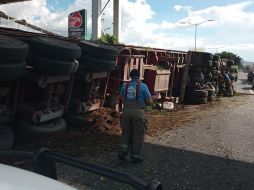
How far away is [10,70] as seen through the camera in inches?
292

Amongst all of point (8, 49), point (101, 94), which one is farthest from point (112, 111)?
point (8, 49)

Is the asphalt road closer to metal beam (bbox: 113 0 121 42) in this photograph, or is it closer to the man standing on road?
the man standing on road

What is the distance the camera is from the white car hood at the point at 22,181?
2336 mm

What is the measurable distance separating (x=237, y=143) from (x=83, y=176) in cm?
474

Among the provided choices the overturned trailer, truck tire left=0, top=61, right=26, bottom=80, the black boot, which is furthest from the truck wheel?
the overturned trailer

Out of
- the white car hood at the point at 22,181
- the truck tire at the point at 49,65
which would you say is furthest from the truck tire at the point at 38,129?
the white car hood at the point at 22,181

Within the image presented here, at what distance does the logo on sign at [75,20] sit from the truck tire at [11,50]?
27248 mm

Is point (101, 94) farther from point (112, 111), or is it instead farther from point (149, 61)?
point (149, 61)

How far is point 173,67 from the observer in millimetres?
16594

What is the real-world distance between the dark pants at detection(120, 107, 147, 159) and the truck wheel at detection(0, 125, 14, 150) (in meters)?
1.89

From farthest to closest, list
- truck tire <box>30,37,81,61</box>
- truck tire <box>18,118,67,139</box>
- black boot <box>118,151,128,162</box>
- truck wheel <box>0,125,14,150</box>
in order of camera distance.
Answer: truck tire <box>18,118,67,139</box> < truck tire <box>30,37,81,61</box> < black boot <box>118,151,128,162</box> < truck wheel <box>0,125,14,150</box>

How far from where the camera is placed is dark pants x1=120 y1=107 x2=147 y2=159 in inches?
320

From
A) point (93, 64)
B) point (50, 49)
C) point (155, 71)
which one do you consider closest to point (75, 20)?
point (155, 71)

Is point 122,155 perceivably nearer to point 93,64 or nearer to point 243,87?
point 93,64
